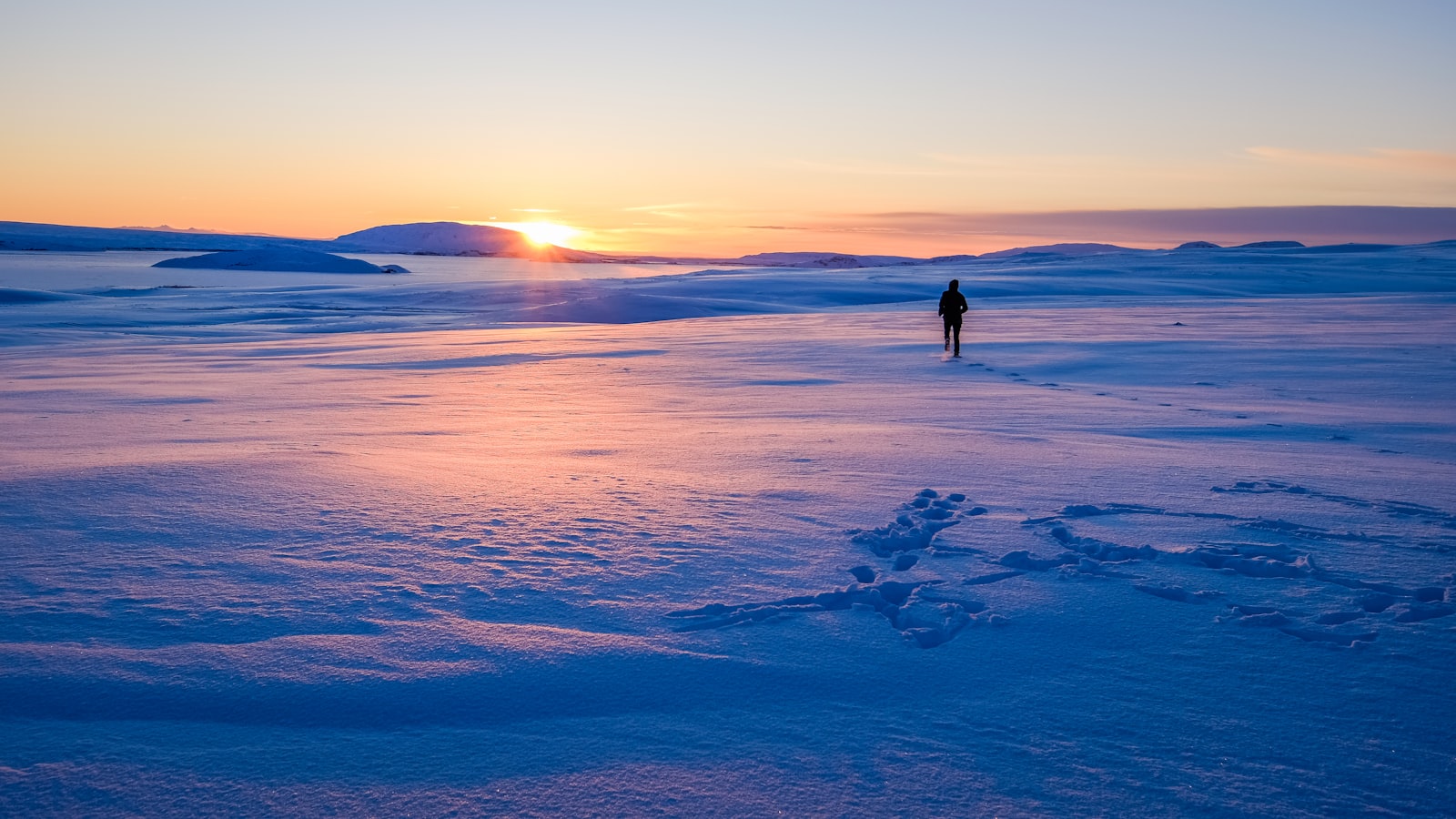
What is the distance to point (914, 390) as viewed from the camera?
8852 mm

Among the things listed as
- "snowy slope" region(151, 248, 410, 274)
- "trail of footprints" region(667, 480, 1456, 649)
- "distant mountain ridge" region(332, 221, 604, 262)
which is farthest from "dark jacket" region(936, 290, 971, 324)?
"distant mountain ridge" region(332, 221, 604, 262)

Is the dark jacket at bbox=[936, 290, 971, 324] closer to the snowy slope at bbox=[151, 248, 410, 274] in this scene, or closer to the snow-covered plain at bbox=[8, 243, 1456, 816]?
the snow-covered plain at bbox=[8, 243, 1456, 816]

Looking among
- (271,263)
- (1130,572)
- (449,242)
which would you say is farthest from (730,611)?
(449,242)

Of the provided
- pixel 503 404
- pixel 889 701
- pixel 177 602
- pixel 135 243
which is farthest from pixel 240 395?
pixel 135 243

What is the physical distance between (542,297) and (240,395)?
21.6 metres

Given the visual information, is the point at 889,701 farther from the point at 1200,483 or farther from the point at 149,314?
the point at 149,314

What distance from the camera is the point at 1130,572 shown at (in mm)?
3381

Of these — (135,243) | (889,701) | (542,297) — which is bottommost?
(889,701)

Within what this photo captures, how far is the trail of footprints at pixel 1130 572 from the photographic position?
296cm

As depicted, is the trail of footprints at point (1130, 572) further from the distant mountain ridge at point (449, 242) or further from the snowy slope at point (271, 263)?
the distant mountain ridge at point (449, 242)

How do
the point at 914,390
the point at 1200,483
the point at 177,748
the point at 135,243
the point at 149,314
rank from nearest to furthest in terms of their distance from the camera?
the point at 177,748
the point at 1200,483
the point at 914,390
the point at 149,314
the point at 135,243

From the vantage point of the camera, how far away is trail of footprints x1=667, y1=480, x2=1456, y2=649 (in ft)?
9.71

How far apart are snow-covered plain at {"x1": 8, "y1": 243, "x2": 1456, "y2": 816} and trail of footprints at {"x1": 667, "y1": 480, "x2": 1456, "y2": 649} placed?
0.06 ft

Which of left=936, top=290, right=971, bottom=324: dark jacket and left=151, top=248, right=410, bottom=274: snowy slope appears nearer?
left=936, top=290, right=971, bottom=324: dark jacket
